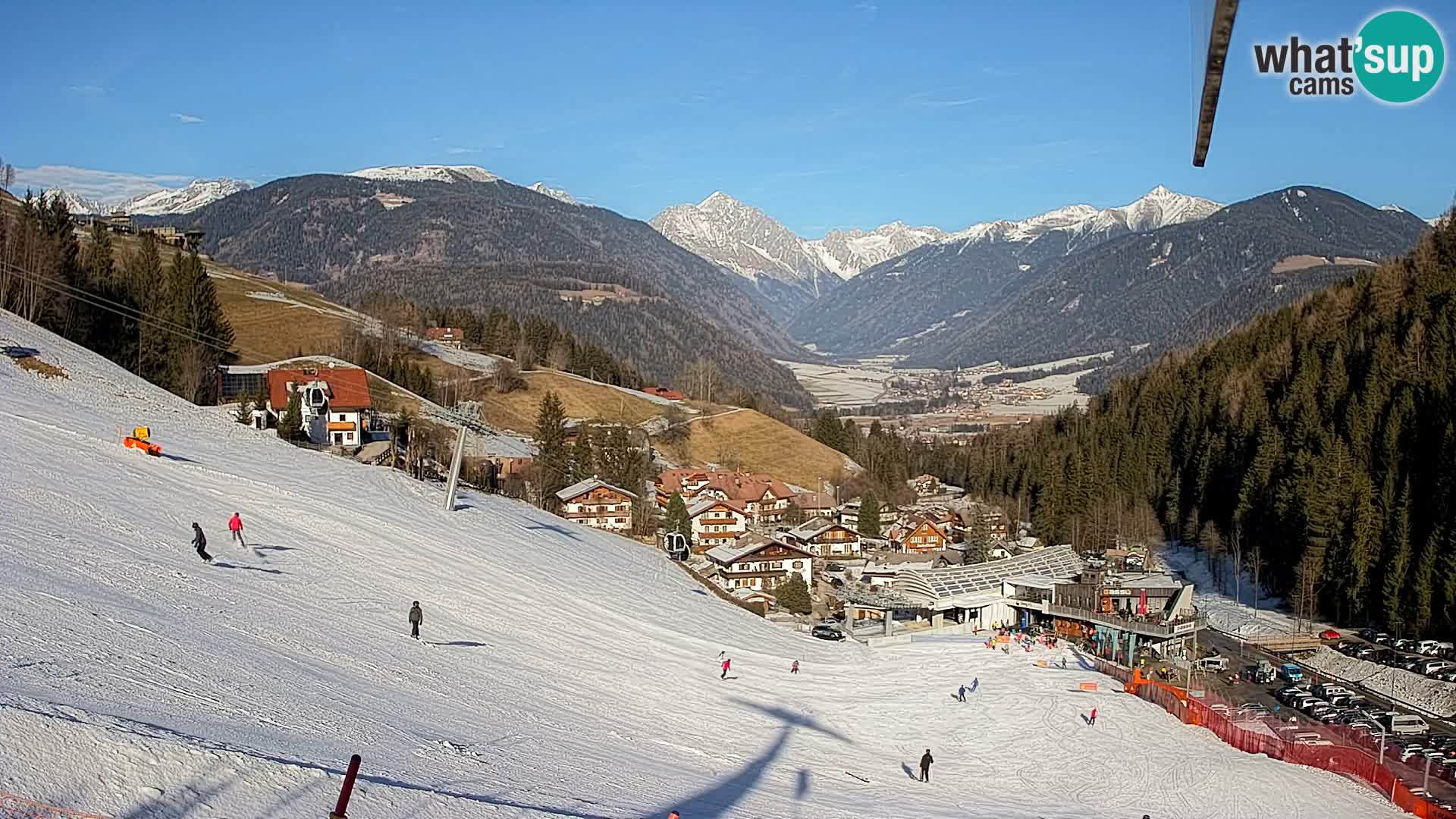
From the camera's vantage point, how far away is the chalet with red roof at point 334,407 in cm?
6181

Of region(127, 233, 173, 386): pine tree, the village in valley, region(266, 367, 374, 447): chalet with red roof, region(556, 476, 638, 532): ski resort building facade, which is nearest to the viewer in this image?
the village in valley

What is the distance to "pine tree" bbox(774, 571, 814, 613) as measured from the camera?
60.1 meters

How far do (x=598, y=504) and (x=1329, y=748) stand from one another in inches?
2002

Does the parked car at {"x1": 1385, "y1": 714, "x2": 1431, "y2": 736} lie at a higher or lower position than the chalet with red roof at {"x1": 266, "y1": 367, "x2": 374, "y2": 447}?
lower

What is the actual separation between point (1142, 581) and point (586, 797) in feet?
163

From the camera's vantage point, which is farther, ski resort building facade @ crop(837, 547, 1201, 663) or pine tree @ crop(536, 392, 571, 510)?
pine tree @ crop(536, 392, 571, 510)

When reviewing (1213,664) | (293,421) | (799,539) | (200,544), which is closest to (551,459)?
(799,539)

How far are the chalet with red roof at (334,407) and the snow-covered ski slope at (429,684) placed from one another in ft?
52.3

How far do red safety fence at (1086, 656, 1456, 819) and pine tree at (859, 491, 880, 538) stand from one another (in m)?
48.9

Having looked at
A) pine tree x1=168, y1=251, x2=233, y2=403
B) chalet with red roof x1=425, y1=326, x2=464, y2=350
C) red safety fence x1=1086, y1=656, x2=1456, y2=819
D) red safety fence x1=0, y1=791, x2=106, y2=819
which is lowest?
red safety fence x1=1086, y1=656, x2=1456, y2=819

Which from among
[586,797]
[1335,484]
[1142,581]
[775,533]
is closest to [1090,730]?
[586,797]

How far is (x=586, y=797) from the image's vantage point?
15797mm

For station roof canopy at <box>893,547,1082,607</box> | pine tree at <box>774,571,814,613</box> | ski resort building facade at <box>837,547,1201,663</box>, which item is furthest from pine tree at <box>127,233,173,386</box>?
station roof canopy at <box>893,547,1082,607</box>

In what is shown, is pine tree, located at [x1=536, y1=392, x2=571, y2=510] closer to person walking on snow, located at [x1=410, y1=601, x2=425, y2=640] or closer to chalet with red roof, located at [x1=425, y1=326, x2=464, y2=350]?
person walking on snow, located at [x1=410, y1=601, x2=425, y2=640]
